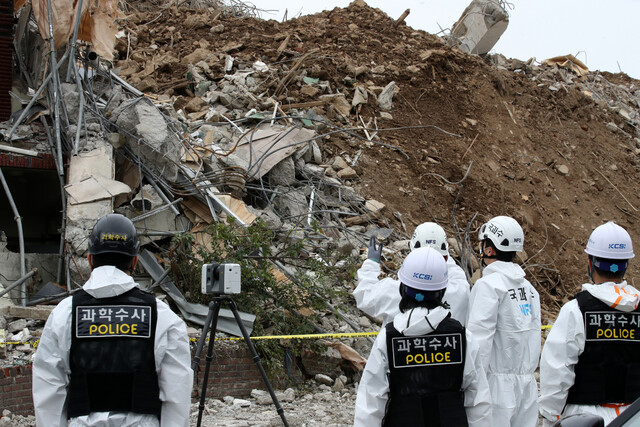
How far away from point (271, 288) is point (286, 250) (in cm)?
47

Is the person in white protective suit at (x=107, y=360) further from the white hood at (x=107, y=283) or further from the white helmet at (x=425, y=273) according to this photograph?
the white helmet at (x=425, y=273)

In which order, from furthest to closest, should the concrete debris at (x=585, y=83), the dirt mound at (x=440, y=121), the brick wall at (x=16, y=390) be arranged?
the concrete debris at (x=585, y=83)
the dirt mound at (x=440, y=121)
the brick wall at (x=16, y=390)

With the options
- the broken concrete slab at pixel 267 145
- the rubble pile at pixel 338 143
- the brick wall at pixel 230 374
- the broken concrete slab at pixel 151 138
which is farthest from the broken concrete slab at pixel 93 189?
the brick wall at pixel 230 374

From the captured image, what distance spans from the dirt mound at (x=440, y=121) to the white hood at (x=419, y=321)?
7.72m

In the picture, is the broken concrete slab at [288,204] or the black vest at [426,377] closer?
the black vest at [426,377]

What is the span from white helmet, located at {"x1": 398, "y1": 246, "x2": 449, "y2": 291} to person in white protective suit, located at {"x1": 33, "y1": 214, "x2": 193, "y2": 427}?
1083mm

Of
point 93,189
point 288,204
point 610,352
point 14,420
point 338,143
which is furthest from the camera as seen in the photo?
point 338,143

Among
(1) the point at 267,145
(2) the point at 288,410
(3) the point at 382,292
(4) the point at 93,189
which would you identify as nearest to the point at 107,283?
(3) the point at 382,292

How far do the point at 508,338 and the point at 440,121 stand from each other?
33.0 feet

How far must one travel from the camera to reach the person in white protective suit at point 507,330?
4.35 meters

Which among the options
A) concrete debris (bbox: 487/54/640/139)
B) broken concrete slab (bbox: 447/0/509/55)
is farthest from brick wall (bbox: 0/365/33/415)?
broken concrete slab (bbox: 447/0/509/55)

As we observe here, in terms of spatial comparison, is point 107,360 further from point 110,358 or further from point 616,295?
point 616,295

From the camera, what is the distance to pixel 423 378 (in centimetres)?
297

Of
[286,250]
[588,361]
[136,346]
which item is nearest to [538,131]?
[286,250]
